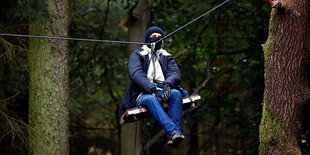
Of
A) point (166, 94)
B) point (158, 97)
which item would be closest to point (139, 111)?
point (158, 97)

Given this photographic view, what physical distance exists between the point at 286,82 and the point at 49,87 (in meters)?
4.33

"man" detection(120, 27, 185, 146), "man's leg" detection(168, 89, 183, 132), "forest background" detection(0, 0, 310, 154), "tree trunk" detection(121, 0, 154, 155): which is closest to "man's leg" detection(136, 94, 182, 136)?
"man" detection(120, 27, 185, 146)

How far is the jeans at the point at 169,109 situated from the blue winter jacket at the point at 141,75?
15 centimetres

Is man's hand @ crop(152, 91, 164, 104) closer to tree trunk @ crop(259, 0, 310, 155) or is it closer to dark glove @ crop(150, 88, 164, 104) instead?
dark glove @ crop(150, 88, 164, 104)

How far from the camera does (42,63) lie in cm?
752

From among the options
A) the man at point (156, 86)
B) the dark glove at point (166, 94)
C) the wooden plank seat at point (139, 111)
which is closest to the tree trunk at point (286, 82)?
the wooden plank seat at point (139, 111)

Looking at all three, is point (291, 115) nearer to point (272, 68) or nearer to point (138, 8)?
point (272, 68)

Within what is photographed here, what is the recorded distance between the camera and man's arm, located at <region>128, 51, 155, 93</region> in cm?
550

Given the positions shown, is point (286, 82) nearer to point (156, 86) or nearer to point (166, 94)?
point (166, 94)

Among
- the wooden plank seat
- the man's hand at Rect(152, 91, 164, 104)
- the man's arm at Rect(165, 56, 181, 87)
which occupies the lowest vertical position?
the wooden plank seat

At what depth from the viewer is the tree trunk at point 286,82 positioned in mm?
5191

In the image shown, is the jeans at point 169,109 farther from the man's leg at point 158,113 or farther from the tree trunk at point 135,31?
the tree trunk at point 135,31

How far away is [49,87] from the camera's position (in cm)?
748

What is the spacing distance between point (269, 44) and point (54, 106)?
4129 millimetres
